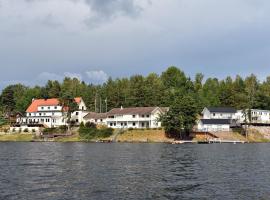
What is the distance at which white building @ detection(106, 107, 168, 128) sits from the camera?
152250 millimetres

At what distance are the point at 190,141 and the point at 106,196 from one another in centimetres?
9494

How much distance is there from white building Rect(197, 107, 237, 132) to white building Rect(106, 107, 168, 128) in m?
15.3

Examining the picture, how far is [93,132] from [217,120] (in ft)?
149

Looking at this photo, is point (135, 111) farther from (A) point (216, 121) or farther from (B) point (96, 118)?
(A) point (216, 121)

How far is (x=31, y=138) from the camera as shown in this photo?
14875 centimetres

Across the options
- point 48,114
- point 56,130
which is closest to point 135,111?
point 56,130

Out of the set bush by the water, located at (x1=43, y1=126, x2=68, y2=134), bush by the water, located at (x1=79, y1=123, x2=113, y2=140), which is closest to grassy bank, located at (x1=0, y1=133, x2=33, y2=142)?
bush by the water, located at (x1=43, y1=126, x2=68, y2=134)

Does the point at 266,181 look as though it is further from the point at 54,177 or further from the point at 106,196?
the point at 54,177

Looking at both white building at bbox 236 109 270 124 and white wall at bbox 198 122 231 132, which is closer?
white wall at bbox 198 122 231 132

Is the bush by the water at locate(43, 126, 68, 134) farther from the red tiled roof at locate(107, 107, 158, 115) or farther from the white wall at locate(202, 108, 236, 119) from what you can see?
the white wall at locate(202, 108, 236, 119)

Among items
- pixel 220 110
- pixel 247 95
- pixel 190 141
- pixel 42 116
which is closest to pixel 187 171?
pixel 190 141

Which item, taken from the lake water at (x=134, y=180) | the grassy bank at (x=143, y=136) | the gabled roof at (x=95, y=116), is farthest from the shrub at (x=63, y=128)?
the lake water at (x=134, y=180)

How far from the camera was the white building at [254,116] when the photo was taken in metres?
156

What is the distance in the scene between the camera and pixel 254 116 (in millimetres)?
168625
